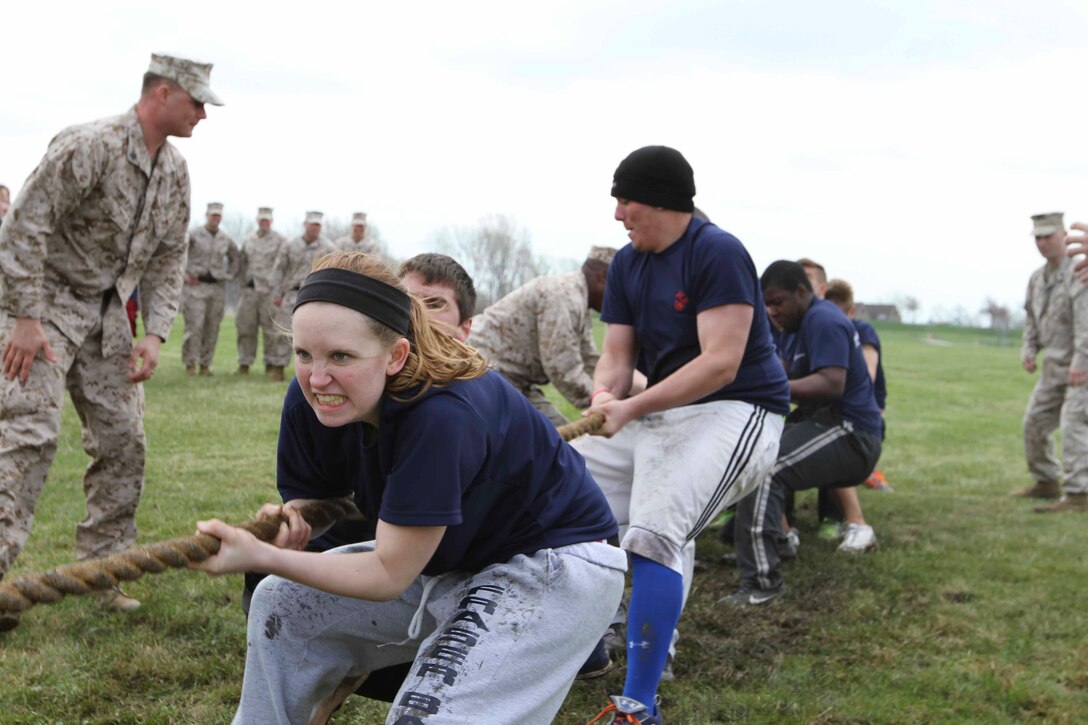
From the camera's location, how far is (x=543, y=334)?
18.6 ft

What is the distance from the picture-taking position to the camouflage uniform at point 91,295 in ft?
14.5

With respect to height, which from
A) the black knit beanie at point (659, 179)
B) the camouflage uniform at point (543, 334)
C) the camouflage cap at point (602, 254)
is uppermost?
the black knit beanie at point (659, 179)

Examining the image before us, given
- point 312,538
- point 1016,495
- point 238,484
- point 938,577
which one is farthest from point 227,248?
point 312,538

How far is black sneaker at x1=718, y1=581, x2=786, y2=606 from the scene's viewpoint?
543 cm

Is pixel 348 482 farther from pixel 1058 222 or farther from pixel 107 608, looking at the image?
pixel 1058 222

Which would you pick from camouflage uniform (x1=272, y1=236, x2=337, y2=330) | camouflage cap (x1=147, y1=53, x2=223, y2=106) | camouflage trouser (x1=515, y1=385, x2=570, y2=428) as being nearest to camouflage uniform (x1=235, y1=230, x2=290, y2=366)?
camouflage uniform (x1=272, y1=236, x2=337, y2=330)

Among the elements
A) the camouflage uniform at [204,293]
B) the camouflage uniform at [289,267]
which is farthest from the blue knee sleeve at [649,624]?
the camouflage uniform at [204,293]

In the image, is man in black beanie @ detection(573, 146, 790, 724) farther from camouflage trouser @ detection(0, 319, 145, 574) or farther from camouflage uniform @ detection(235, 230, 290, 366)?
camouflage uniform @ detection(235, 230, 290, 366)

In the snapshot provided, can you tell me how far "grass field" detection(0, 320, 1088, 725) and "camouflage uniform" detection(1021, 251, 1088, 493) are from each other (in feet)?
1.73

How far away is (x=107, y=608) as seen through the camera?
188 inches

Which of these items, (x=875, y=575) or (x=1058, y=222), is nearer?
(x=875, y=575)

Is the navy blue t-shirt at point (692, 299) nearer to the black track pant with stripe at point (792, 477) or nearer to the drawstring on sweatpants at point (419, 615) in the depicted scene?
the black track pant with stripe at point (792, 477)

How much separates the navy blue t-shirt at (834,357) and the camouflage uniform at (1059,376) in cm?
313

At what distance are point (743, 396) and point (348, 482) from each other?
73.3 inches
